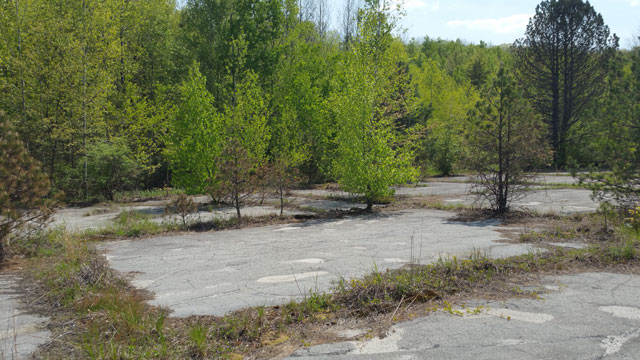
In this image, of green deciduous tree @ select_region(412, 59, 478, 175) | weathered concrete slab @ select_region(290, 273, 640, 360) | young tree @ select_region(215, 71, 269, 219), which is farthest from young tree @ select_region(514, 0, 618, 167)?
weathered concrete slab @ select_region(290, 273, 640, 360)

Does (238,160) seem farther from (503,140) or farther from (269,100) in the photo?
(269,100)

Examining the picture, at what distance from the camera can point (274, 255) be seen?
8.02m

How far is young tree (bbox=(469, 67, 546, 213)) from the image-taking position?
12.1 m

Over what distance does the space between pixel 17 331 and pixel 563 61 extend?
39876 millimetres

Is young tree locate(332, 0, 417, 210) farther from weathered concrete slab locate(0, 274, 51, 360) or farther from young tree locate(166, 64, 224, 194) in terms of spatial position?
weathered concrete slab locate(0, 274, 51, 360)

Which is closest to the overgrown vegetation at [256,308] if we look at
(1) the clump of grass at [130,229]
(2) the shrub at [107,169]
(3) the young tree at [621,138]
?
(3) the young tree at [621,138]

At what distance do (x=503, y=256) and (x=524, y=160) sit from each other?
583 cm

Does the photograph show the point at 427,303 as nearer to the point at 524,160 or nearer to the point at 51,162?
the point at 524,160

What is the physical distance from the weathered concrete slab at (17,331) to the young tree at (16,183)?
7.51ft

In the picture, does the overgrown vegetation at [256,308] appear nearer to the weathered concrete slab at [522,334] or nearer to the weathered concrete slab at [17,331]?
the weathered concrete slab at [17,331]

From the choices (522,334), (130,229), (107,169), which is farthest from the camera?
(107,169)

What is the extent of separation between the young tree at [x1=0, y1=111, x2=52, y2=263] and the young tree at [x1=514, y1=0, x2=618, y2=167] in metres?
35.3

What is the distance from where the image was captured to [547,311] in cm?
458

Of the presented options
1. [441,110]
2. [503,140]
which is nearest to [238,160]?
[503,140]
